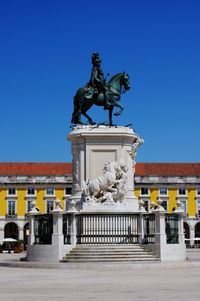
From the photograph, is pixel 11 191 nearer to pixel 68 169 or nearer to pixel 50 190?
pixel 50 190

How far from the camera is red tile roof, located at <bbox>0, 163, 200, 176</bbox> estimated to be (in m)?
84.2

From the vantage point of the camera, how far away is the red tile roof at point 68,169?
276ft

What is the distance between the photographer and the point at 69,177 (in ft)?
273

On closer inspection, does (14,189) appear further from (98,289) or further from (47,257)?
(98,289)

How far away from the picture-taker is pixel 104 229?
24.3 m

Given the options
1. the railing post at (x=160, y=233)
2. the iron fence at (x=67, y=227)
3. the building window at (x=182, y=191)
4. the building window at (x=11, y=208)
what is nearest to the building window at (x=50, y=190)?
the building window at (x=11, y=208)

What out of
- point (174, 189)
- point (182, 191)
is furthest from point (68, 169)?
point (182, 191)

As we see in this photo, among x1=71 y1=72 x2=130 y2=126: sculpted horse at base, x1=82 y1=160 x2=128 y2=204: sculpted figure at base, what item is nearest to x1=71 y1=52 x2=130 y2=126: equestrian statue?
x1=71 y1=72 x2=130 y2=126: sculpted horse at base

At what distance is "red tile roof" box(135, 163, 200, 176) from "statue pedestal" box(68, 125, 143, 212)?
58.1m

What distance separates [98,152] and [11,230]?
60.1 metres

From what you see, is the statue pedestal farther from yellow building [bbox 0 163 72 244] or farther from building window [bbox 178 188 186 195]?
building window [bbox 178 188 186 195]

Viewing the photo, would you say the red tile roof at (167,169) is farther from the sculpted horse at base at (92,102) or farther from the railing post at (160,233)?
the railing post at (160,233)

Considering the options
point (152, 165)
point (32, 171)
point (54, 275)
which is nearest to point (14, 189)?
point (32, 171)

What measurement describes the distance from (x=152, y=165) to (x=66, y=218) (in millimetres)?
63146
